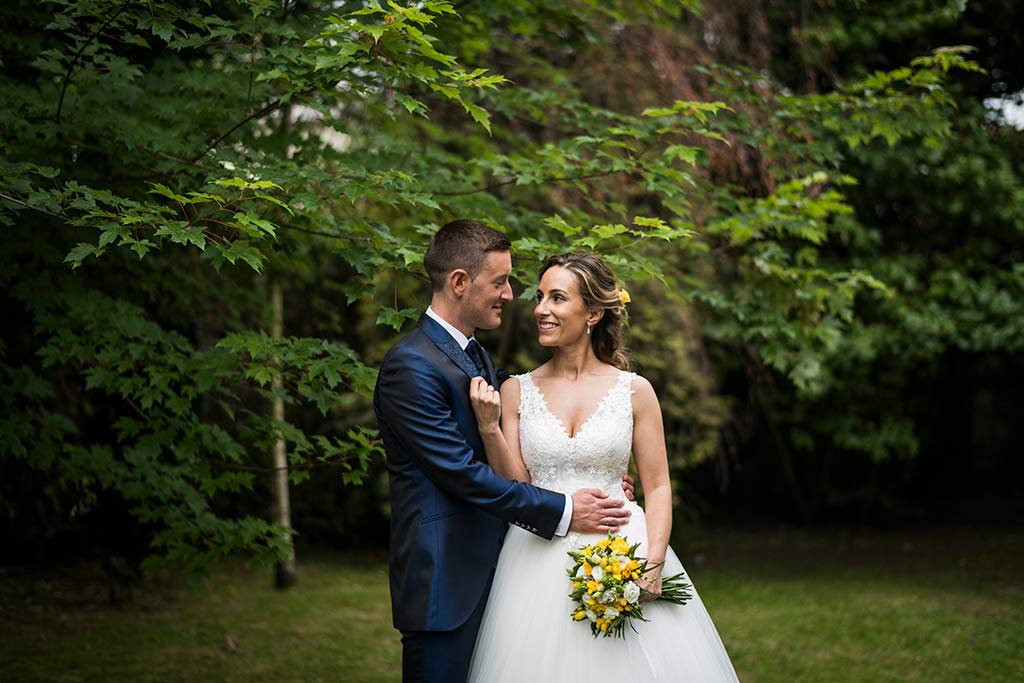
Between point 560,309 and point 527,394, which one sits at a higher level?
point 560,309

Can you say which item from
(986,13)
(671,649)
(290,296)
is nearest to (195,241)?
(671,649)

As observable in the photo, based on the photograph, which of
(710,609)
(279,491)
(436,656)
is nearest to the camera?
(436,656)

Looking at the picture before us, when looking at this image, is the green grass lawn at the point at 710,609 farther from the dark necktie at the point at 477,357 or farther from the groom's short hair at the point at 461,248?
the groom's short hair at the point at 461,248

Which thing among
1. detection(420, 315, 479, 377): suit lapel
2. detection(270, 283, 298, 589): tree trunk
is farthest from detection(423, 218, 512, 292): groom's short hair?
detection(270, 283, 298, 589): tree trunk

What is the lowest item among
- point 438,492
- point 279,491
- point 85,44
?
point 279,491

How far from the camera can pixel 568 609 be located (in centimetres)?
337

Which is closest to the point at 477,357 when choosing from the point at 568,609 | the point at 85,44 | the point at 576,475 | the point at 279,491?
the point at 576,475

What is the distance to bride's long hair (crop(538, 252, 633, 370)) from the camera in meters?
3.62

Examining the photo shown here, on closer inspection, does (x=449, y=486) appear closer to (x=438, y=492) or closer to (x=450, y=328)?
(x=438, y=492)

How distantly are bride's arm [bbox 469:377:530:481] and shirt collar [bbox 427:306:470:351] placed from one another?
6.1 inches

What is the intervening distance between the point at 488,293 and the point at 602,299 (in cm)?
49

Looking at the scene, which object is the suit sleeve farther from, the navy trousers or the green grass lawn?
the green grass lawn

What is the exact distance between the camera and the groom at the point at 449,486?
322 centimetres

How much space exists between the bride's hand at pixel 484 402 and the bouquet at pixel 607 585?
0.54 metres
